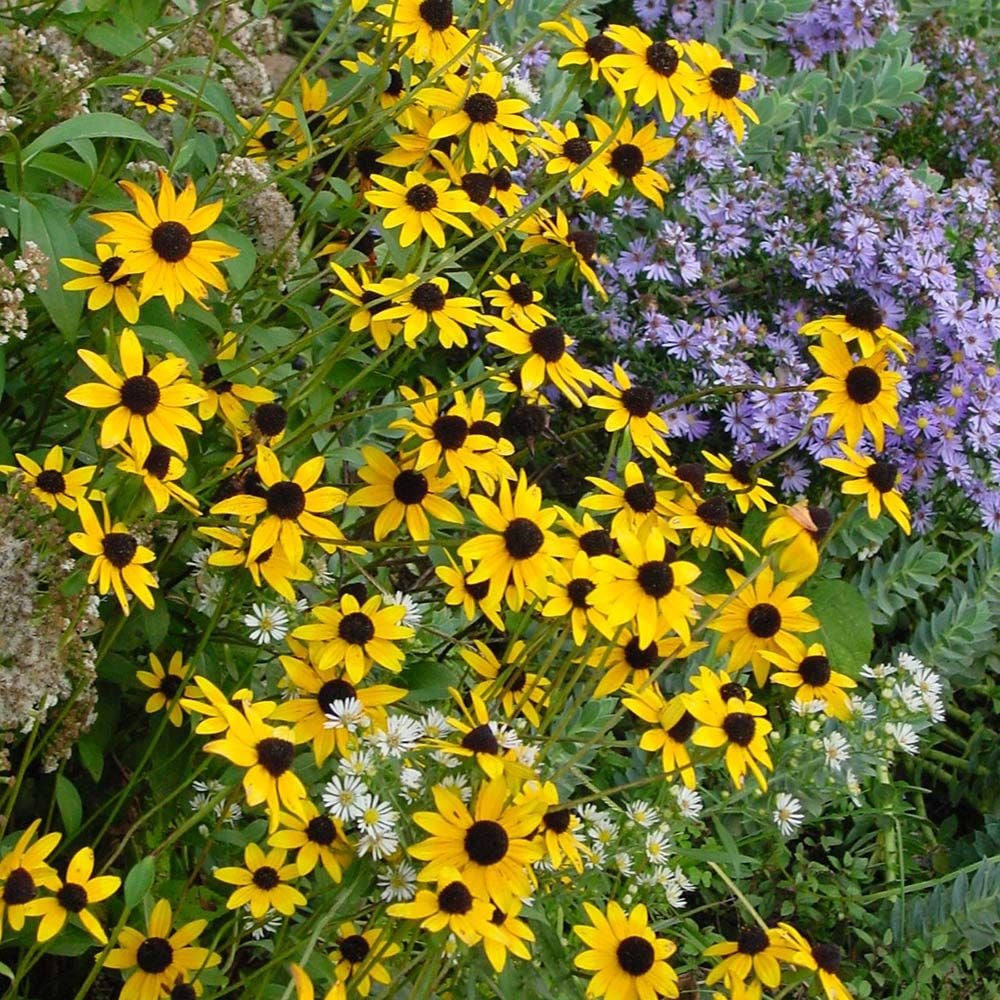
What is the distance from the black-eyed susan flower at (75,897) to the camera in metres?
1.43

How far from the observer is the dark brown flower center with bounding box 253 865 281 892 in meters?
1.50

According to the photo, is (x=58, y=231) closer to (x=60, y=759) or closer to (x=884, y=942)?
(x=60, y=759)

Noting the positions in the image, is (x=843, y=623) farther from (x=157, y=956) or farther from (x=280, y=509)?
(x=157, y=956)

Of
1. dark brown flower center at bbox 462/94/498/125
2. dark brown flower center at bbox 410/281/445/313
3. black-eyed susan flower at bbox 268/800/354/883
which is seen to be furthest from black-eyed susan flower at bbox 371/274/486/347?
black-eyed susan flower at bbox 268/800/354/883

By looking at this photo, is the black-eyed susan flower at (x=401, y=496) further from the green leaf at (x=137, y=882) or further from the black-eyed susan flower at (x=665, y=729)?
the green leaf at (x=137, y=882)

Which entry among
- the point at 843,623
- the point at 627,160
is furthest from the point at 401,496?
the point at 843,623

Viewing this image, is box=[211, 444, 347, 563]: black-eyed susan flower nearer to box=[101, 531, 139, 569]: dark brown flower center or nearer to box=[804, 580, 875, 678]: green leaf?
box=[101, 531, 139, 569]: dark brown flower center

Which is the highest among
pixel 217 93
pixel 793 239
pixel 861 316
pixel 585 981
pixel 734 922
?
pixel 217 93

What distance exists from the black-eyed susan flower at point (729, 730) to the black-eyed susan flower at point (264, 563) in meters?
0.44

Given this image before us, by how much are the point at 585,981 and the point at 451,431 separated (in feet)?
2.13

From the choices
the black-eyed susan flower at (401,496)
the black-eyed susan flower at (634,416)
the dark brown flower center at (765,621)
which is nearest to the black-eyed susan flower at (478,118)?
the black-eyed susan flower at (634,416)

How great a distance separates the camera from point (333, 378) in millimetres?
1972

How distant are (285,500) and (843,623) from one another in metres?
1.52

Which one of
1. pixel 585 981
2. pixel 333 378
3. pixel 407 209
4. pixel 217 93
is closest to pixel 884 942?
pixel 585 981
